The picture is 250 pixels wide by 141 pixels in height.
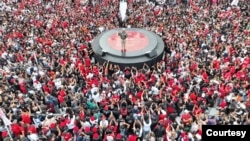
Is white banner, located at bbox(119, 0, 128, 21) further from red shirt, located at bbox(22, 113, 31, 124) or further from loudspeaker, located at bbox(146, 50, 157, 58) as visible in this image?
red shirt, located at bbox(22, 113, 31, 124)

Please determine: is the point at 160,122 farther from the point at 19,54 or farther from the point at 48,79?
the point at 19,54

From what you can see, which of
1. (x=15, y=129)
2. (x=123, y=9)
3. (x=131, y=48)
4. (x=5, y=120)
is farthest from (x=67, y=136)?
(x=123, y=9)

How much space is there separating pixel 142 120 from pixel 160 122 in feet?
2.45

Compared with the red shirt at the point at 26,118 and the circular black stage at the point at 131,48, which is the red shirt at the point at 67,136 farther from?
the circular black stage at the point at 131,48

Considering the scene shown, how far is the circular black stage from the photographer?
66.2ft

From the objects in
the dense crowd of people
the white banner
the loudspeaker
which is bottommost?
the loudspeaker

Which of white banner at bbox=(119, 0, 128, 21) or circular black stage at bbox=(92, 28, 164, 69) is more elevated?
white banner at bbox=(119, 0, 128, 21)

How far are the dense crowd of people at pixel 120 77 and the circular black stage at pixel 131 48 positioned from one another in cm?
46

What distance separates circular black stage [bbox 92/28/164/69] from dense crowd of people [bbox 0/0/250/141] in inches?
18.1

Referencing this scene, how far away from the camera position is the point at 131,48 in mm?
21203

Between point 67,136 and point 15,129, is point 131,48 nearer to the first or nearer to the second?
point 67,136

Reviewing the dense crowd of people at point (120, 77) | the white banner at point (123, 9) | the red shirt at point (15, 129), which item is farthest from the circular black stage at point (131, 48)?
the red shirt at point (15, 129)

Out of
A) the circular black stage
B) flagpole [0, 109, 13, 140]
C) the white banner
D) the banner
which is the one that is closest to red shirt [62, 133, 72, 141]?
flagpole [0, 109, 13, 140]

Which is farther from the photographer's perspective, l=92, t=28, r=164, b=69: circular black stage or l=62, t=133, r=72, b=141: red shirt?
l=92, t=28, r=164, b=69: circular black stage
